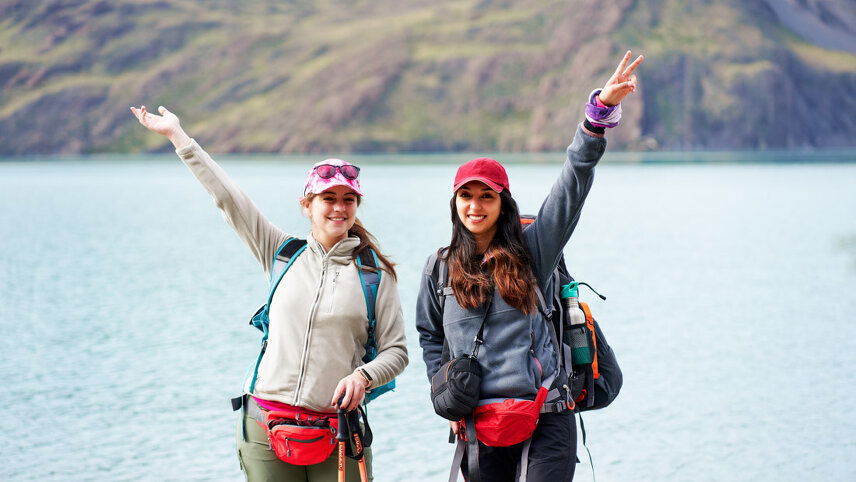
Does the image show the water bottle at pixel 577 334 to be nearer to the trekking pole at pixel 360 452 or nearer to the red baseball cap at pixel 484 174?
the red baseball cap at pixel 484 174

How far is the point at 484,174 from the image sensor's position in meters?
3.88

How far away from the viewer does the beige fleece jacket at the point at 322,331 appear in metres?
3.95

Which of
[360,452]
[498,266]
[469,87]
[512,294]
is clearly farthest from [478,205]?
[469,87]

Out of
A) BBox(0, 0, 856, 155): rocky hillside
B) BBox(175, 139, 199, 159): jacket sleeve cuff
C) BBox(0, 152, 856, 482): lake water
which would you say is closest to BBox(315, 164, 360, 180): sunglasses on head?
BBox(175, 139, 199, 159): jacket sleeve cuff

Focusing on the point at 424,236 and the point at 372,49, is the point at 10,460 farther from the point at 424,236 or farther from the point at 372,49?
the point at 372,49

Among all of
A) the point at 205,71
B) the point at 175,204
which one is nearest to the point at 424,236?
the point at 175,204

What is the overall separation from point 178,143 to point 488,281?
158 centimetres

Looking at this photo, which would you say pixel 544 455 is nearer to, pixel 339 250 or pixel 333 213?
pixel 339 250

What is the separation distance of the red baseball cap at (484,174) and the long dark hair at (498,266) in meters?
0.06

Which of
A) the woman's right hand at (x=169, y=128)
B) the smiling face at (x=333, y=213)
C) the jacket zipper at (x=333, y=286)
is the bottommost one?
the jacket zipper at (x=333, y=286)

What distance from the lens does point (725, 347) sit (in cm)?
1433

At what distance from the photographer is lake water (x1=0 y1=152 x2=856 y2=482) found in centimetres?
912

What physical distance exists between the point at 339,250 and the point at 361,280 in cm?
17

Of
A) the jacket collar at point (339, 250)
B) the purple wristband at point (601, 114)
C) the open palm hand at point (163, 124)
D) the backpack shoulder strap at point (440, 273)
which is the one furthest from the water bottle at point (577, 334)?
the open palm hand at point (163, 124)
